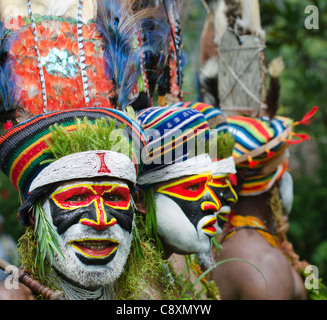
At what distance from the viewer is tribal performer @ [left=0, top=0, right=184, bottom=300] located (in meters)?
2.15

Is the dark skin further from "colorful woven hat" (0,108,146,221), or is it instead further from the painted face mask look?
"colorful woven hat" (0,108,146,221)

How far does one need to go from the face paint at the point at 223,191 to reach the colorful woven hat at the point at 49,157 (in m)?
0.97

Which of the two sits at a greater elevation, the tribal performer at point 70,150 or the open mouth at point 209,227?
the tribal performer at point 70,150

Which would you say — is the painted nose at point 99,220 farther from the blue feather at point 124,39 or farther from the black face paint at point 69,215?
the blue feather at point 124,39

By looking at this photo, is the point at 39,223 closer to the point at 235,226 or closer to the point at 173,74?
the point at 173,74

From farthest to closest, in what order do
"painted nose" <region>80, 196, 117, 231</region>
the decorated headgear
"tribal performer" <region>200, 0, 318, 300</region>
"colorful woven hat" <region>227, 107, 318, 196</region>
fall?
"colorful woven hat" <region>227, 107, 318, 196</region>, "tribal performer" <region>200, 0, 318, 300</region>, the decorated headgear, "painted nose" <region>80, 196, 117, 231</region>

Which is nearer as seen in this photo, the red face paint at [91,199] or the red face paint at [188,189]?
the red face paint at [91,199]

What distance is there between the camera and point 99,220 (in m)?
2.11

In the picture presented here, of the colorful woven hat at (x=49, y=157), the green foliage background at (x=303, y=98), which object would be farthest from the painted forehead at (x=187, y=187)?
the green foliage background at (x=303, y=98)

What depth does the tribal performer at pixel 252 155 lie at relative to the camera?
3818 mm

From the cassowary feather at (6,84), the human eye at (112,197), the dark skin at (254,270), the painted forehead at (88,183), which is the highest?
the cassowary feather at (6,84)

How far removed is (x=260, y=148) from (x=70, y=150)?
80.5 inches

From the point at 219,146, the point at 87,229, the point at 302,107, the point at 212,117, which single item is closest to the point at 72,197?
the point at 87,229

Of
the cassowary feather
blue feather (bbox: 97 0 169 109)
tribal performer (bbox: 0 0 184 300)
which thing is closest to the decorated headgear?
blue feather (bbox: 97 0 169 109)
